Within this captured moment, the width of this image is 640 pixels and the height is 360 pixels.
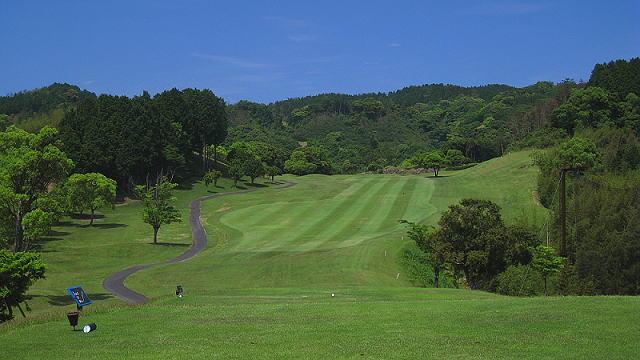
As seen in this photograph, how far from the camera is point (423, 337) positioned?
64.3 feet

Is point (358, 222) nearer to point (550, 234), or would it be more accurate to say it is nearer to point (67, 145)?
point (550, 234)

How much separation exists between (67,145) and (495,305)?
315 ft

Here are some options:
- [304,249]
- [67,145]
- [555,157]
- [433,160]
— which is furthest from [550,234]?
[433,160]

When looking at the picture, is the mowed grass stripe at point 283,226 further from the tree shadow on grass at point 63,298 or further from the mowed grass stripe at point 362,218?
the tree shadow on grass at point 63,298

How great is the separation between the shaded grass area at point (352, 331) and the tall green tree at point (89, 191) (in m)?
63.6

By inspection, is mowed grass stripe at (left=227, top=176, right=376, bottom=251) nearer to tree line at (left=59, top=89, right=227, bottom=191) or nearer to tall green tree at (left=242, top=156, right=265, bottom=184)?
tall green tree at (left=242, top=156, right=265, bottom=184)

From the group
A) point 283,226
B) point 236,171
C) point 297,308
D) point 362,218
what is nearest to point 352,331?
point 297,308

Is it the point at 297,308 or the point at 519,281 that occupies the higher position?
the point at 297,308

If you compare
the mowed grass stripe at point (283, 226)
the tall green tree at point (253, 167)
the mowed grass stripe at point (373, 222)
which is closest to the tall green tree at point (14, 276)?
the mowed grass stripe at point (283, 226)

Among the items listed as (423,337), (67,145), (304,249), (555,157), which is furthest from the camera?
(67,145)

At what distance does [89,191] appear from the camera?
292ft

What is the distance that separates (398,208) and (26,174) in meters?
56.6

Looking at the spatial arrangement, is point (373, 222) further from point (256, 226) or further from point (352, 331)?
point (352, 331)

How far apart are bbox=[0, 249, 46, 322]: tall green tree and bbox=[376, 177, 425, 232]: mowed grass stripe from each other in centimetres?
4938
